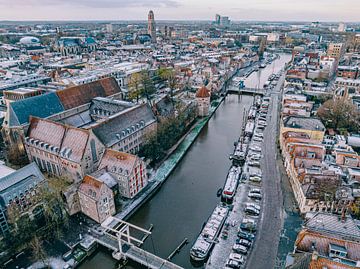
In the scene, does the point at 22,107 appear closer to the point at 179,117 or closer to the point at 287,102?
the point at 179,117

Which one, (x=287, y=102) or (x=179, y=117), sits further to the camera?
(x=287, y=102)

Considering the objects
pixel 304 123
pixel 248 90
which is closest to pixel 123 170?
pixel 304 123

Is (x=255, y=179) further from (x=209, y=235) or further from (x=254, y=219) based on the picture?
(x=209, y=235)

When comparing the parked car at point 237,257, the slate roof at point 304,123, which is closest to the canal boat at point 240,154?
the slate roof at point 304,123

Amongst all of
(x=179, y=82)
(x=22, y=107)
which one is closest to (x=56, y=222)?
(x=22, y=107)

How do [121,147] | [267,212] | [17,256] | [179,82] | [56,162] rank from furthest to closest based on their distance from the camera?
[179,82] < [121,147] < [56,162] < [267,212] < [17,256]

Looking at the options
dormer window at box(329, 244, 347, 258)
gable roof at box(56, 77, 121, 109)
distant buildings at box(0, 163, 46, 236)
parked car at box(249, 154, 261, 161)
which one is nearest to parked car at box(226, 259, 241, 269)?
dormer window at box(329, 244, 347, 258)
